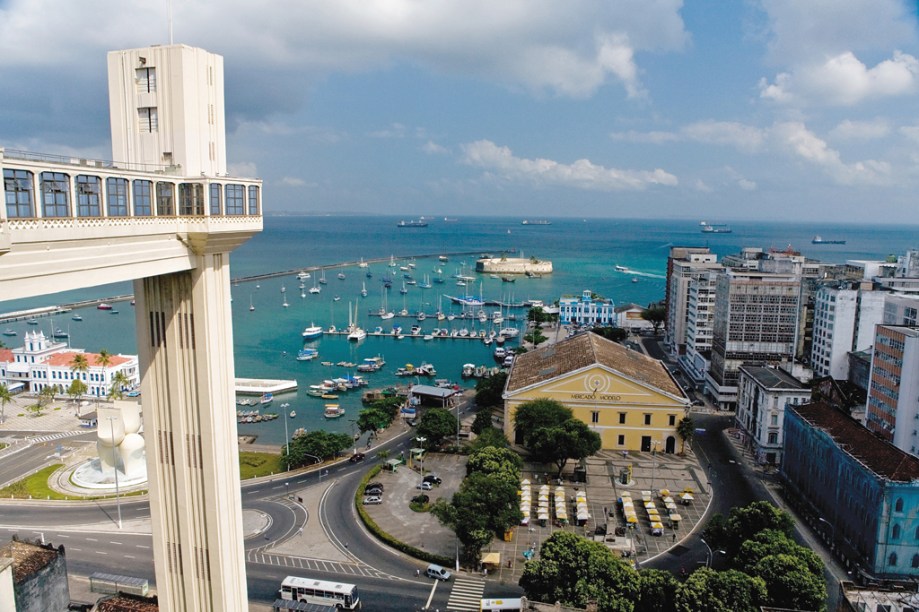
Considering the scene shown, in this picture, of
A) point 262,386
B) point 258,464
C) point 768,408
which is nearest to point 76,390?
point 262,386

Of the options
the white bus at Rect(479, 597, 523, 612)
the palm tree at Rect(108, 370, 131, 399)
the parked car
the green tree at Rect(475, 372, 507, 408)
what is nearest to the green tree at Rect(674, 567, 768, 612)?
the white bus at Rect(479, 597, 523, 612)

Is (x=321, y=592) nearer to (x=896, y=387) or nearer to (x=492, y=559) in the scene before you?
(x=492, y=559)

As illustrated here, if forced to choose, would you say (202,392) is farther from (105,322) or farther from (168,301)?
(105,322)

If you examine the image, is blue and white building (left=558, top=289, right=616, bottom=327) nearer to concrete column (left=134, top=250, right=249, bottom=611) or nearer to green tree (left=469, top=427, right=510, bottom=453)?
green tree (left=469, top=427, right=510, bottom=453)

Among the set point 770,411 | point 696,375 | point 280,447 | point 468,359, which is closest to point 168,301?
point 280,447

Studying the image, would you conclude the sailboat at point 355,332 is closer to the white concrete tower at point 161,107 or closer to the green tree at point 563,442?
the green tree at point 563,442
